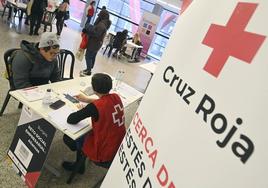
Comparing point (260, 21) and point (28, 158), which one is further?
point (28, 158)

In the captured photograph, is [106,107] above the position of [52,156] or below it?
above

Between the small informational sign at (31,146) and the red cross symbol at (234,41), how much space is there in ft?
4.98

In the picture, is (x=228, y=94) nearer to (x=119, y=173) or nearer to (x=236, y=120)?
(x=236, y=120)

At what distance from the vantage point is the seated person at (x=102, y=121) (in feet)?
6.26

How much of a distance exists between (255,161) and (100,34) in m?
4.47

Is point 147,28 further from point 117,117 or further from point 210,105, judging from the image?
point 210,105

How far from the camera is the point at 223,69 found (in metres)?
0.69

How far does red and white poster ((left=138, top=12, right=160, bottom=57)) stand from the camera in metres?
9.87

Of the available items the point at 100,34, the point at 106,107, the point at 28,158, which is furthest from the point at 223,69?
the point at 100,34

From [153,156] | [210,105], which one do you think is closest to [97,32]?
[153,156]

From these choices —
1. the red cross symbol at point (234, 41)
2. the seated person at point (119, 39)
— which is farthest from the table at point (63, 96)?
the seated person at point (119, 39)

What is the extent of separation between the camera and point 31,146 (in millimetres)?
2098

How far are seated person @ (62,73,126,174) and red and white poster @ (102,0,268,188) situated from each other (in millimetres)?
906

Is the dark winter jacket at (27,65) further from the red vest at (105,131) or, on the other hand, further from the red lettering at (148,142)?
the red lettering at (148,142)
